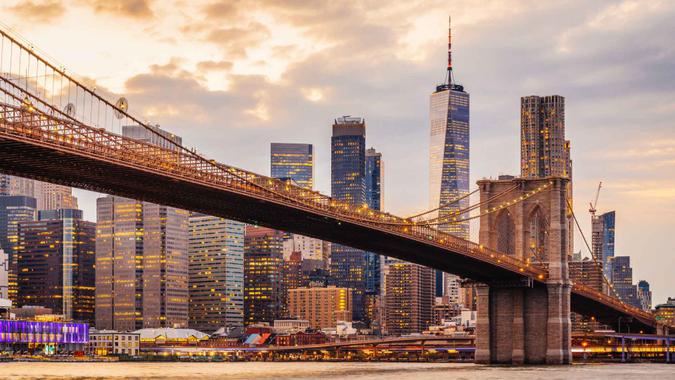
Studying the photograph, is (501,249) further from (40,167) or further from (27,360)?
(27,360)

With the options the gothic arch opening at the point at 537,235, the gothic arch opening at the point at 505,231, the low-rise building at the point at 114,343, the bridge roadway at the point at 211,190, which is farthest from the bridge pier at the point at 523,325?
the low-rise building at the point at 114,343

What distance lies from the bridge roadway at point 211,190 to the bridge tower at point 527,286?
1421 millimetres

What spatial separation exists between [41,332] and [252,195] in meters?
91.0

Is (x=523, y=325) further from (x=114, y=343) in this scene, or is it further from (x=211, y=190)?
(x=114, y=343)

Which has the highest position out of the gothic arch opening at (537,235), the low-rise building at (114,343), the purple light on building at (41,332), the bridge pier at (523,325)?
the gothic arch opening at (537,235)

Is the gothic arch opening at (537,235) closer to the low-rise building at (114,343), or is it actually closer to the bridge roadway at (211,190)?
the bridge roadway at (211,190)

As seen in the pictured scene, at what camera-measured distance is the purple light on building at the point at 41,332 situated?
142 meters

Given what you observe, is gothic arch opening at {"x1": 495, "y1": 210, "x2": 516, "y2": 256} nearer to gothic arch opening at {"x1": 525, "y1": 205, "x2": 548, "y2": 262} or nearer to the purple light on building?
gothic arch opening at {"x1": 525, "y1": 205, "x2": 548, "y2": 262}

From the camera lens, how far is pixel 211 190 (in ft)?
200

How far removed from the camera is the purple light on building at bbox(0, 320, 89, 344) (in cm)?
14200

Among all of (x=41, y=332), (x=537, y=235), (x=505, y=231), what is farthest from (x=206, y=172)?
(x=41, y=332)

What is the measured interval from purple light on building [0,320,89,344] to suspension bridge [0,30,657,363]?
68.1 metres

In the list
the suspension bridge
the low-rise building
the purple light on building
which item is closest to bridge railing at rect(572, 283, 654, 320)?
the suspension bridge

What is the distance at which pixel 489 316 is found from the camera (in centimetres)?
8825
